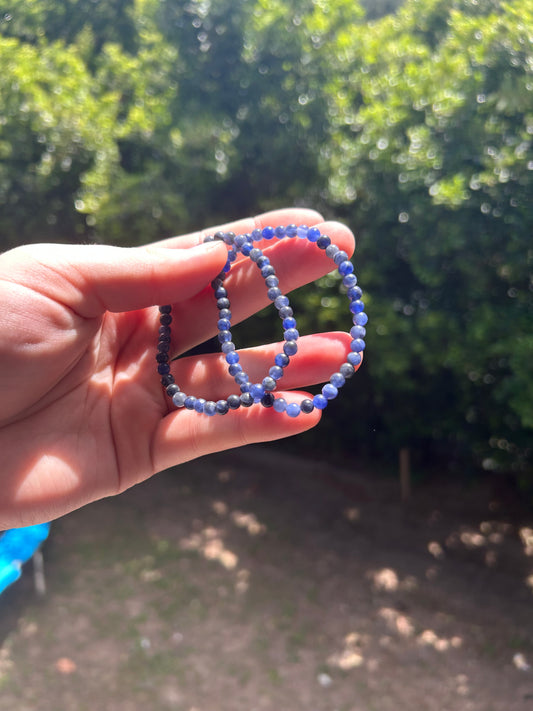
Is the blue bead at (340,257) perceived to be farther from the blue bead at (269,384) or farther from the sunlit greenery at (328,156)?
the sunlit greenery at (328,156)

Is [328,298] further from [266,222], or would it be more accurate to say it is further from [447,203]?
[266,222]

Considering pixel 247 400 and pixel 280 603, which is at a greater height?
pixel 247 400

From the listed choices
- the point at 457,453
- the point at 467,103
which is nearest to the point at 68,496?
the point at 467,103

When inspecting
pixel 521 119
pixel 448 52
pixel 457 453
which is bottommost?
pixel 457 453

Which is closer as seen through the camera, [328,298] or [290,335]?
[290,335]

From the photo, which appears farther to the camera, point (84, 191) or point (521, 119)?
point (84, 191)

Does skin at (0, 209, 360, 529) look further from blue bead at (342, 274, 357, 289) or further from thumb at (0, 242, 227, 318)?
blue bead at (342, 274, 357, 289)

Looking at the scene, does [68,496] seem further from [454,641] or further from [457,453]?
[457,453]

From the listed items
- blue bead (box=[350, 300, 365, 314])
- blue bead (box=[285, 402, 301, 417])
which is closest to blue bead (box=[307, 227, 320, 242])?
blue bead (box=[350, 300, 365, 314])

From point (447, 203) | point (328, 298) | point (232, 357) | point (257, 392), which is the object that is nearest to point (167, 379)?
point (232, 357)
